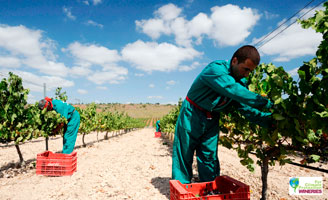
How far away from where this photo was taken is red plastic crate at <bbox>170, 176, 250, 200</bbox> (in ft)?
7.03

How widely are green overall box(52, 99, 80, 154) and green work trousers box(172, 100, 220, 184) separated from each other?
13.7 ft

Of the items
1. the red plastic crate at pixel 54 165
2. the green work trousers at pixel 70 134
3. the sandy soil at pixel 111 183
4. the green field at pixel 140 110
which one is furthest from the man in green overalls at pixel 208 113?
the green field at pixel 140 110

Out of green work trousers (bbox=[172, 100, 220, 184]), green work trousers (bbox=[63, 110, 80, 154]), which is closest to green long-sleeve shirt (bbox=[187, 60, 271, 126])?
green work trousers (bbox=[172, 100, 220, 184])

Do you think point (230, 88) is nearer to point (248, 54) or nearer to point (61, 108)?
point (248, 54)

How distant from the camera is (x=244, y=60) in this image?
2.40 metres

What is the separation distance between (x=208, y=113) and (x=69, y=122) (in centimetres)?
498

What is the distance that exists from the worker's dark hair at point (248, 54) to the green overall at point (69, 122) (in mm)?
5407

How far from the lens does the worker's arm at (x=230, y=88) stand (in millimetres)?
2107

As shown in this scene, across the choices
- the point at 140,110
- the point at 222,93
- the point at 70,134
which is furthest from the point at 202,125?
the point at 140,110

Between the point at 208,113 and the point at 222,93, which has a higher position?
the point at 222,93

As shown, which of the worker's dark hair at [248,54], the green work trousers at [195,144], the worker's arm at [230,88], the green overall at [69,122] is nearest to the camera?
the worker's arm at [230,88]

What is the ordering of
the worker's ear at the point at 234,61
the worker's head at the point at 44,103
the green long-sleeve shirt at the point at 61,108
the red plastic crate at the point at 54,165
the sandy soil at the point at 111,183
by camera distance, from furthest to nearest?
the green long-sleeve shirt at the point at 61,108 → the worker's head at the point at 44,103 → the red plastic crate at the point at 54,165 → the sandy soil at the point at 111,183 → the worker's ear at the point at 234,61

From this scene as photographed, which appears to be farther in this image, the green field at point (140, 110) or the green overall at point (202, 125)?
the green field at point (140, 110)

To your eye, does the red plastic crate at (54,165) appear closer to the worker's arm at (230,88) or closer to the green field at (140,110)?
the worker's arm at (230,88)
